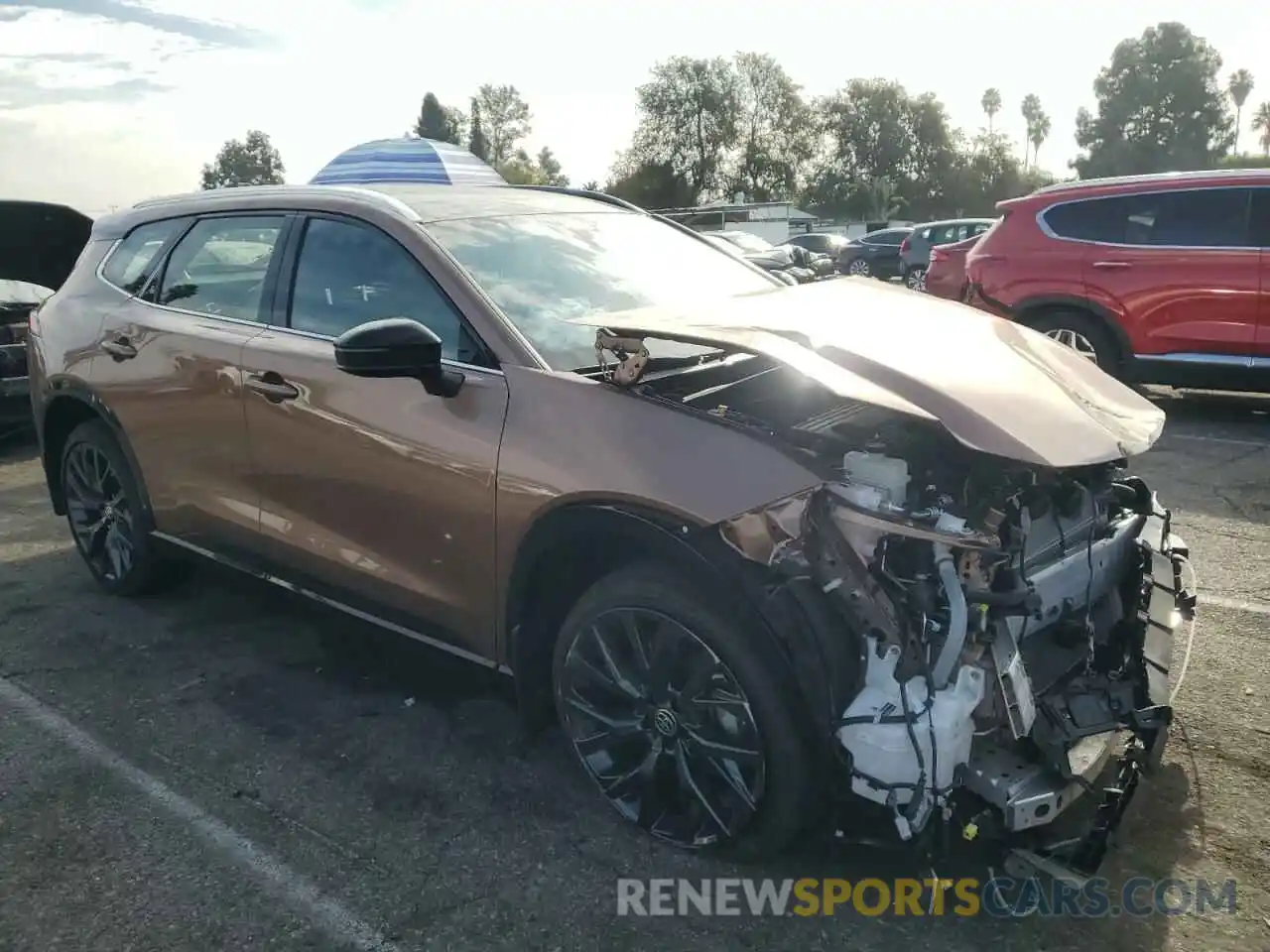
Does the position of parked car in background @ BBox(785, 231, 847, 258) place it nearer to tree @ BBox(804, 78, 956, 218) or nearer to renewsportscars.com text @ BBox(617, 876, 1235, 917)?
renewsportscars.com text @ BBox(617, 876, 1235, 917)

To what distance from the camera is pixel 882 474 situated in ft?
8.38

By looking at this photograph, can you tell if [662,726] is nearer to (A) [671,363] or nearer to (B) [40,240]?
(A) [671,363]

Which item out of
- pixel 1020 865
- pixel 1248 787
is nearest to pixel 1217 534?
pixel 1248 787

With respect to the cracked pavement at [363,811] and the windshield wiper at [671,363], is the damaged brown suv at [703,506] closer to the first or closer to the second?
the windshield wiper at [671,363]

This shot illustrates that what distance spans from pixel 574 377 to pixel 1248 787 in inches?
90.8

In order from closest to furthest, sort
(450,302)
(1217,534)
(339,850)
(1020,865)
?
(1020,865) → (339,850) → (450,302) → (1217,534)

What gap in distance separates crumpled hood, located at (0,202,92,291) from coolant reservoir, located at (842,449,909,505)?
5956 mm

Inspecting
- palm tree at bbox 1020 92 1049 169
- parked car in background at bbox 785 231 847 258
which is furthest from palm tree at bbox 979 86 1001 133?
parked car in background at bbox 785 231 847 258

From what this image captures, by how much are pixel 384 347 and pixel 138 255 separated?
7.85ft

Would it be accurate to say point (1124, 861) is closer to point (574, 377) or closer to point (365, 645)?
point (574, 377)

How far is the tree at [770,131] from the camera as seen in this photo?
86.7 metres

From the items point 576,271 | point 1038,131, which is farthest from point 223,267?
A: point 1038,131

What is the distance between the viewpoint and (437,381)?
3105 mm

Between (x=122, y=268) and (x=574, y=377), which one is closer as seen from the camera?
(x=574, y=377)
